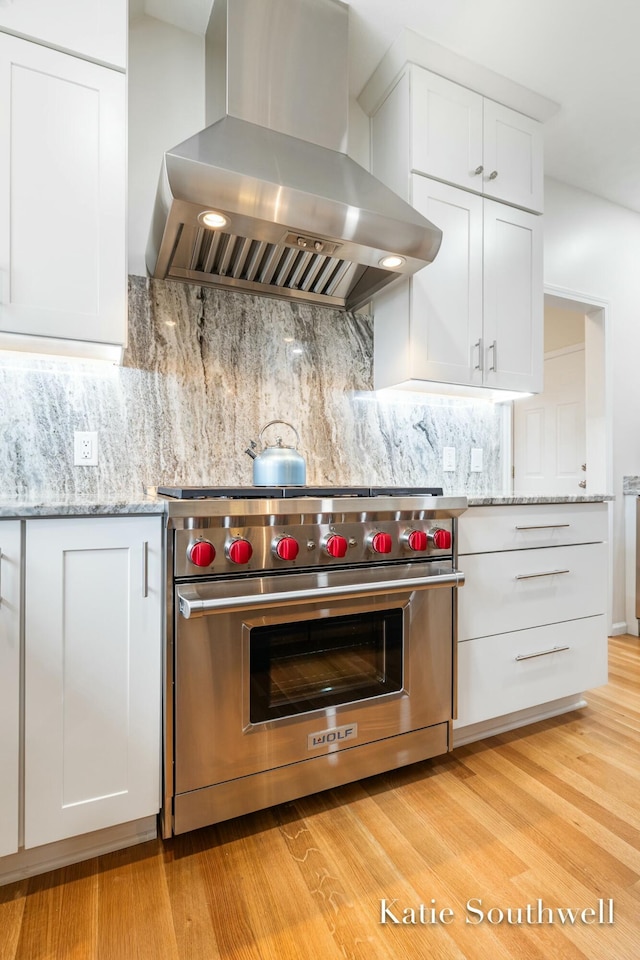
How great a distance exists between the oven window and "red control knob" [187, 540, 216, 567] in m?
0.25

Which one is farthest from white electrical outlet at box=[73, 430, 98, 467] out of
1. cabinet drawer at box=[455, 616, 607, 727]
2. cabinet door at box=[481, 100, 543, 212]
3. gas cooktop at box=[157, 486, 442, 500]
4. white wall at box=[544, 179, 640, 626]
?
white wall at box=[544, 179, 640, 626]

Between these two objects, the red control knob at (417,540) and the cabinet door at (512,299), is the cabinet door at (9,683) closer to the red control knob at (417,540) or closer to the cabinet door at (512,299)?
the red control knob at (417,540)

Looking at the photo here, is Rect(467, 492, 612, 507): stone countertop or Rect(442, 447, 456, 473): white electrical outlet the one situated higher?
Rect(442, 447, 456, 473): white electrical outlet

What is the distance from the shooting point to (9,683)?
1.07 m

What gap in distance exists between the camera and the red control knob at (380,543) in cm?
141

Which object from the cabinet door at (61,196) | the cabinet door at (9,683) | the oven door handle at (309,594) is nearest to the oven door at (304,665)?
the oven door handle at (309,594)

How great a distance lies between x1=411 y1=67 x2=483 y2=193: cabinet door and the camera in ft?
6.29

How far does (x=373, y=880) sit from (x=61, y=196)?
6.48 feet

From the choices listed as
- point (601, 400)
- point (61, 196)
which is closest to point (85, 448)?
point (61, 196)

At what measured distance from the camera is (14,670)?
1.07 meters

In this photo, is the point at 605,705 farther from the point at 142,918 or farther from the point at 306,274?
the point at 306,274

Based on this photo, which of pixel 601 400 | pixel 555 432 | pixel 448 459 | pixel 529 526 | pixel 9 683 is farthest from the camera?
pixel 555 432

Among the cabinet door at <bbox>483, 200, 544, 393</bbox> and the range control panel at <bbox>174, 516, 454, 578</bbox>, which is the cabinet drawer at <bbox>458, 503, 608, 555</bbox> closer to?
the range control panel at <bbox>174, 516, 454, 578</bbox>

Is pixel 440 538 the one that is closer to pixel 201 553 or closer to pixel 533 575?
pixel 533 575
